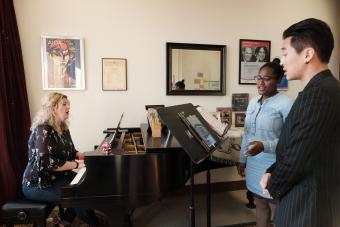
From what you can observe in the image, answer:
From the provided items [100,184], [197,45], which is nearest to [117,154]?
[100,184]

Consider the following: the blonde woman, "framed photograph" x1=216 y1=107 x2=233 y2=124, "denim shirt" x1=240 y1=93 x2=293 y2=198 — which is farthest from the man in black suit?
"framed photograph" x1=216 y1=107 x2=233 y2=124

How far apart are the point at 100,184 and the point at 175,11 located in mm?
2225

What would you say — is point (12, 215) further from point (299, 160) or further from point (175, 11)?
point (175, 11)

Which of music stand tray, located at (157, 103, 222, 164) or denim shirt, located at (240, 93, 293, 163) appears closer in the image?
music stand tray, located at (157, 103, 222, 164)

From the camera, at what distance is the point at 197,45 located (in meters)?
3.13

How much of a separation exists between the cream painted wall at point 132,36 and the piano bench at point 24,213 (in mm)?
1116

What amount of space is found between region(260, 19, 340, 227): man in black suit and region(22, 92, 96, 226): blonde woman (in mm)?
1586

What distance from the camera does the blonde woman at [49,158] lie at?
1.94 m

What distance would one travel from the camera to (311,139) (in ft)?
3.03

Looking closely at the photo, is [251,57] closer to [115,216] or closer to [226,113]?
[226,113]

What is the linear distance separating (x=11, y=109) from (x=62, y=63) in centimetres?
69

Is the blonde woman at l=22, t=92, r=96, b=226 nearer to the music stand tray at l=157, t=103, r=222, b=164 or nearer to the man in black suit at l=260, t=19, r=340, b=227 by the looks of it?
the music stand tray at l=157, t=103, r=222, b=164

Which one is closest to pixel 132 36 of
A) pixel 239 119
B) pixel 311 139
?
pixel 239 119

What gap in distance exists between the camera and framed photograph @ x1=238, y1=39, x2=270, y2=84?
3287mm
